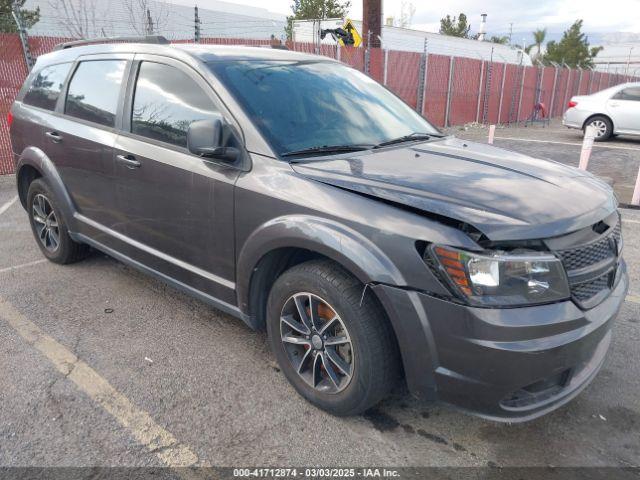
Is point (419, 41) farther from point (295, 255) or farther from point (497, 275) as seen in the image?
point (497, 275)

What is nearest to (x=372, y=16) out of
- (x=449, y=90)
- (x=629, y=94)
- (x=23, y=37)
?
(x=449, y=90)

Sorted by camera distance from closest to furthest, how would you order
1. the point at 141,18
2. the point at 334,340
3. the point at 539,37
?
the point at 334,340 < the point at 141,18 < the point at 539,37

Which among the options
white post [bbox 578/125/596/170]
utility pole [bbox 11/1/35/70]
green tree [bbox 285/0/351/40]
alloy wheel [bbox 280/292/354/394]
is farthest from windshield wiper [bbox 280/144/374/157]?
green tree [bbox 285/0/351/40]

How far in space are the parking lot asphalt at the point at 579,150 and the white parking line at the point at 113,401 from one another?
6836mm

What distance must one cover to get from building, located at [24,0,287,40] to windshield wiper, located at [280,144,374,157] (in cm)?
815

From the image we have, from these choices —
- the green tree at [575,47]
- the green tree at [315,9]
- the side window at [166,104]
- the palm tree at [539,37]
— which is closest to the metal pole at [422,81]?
the side window at [166,104]

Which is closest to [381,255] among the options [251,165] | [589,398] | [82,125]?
[251,165]

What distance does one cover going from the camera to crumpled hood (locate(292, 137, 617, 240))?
218 cm

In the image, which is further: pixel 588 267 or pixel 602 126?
pixel 602 126

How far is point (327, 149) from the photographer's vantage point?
292cm

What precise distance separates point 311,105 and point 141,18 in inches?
661

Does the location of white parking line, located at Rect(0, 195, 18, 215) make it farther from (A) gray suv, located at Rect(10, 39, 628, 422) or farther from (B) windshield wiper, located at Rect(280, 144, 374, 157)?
(B) windshield wiper, located at Rect(280, 144, 374, 157)

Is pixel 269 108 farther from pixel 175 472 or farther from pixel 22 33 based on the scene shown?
pixel 22 33

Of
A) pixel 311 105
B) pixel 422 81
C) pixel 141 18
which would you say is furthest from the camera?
pixel 141 18
